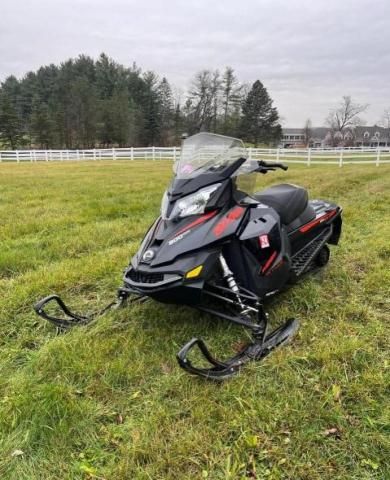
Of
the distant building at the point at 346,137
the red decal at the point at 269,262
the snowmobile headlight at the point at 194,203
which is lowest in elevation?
the red decal at the point at 269,262

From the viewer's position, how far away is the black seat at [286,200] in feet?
9.70

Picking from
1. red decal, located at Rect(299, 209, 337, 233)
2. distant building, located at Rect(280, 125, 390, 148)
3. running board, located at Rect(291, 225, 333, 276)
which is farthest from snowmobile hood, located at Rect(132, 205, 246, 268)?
distant building, located at Rect(280, 125, 390, 148)

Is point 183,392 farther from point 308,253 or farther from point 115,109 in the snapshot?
point 115,109

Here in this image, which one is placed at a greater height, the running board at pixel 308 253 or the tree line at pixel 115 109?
the tree line at pixel 115 109

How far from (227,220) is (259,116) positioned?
52967 mm

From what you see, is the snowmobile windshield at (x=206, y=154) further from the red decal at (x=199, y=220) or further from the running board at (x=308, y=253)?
the running board at (x=308, y=253)

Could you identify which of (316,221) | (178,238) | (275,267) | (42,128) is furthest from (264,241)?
(42,128)

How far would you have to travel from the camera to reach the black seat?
296cm

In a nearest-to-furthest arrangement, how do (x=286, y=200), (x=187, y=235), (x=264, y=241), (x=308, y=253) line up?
1. (x=187, y=235)
2. (x=264, y=241)
3. (x=286, y=200)
4. (x=308, y=253)

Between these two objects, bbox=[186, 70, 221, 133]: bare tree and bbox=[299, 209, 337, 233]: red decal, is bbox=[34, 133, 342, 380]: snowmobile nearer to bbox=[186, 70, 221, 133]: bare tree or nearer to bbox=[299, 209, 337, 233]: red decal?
bbox=[299, 209, 337, 233]: red decal

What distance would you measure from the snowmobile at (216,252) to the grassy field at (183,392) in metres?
0.15

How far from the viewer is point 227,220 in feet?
7.94

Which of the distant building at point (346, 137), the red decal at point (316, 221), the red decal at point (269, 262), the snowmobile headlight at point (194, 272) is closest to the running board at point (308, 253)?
the red decal at point (316, 221)

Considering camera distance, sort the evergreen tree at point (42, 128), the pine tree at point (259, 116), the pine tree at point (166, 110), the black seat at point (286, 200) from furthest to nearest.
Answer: the pine tree at point (259, 116), the pine tree at point (166, 110), the evergreen tree at point (42, 128), the black seat at point (286, 200)
